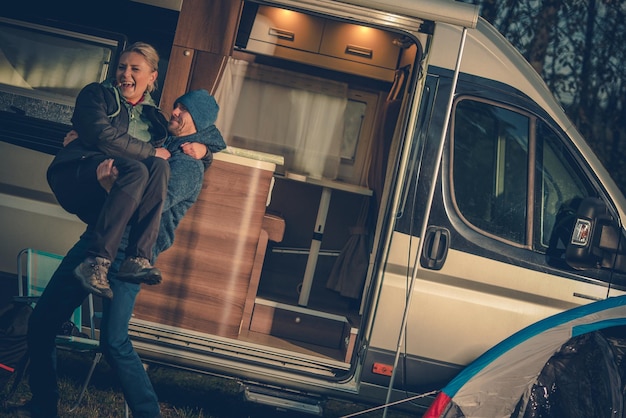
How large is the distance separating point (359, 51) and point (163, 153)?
8.56ft

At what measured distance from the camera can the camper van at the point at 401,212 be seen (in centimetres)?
480

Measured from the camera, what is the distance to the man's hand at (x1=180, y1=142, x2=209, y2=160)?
15.5 feet

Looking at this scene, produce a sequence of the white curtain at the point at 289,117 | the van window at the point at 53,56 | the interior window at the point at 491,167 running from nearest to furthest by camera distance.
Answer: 1. the interior window at the point at 491,167
2. the van window at the point at 53,56
3. the white curtain at the point at 289,117

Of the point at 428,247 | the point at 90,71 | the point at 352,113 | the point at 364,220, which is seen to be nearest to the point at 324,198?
the point at 364,220

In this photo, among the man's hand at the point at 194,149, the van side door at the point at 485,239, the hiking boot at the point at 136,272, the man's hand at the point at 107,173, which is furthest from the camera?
the van side door at the point at 485,239

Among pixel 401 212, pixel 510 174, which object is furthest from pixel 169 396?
pixel 510 174

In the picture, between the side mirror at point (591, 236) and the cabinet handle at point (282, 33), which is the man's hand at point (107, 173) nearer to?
the side mirror at point (591, 236)

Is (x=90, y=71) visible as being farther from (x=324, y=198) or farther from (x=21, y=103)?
(x=324, y=198)

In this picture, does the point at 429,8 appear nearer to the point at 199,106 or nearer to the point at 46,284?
the point at 199,106

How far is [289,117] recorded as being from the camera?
702 centimetres

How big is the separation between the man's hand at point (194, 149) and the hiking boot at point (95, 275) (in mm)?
858

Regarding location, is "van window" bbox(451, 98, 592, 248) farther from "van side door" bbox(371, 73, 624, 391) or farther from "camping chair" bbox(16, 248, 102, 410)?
"camping chair" bbox(16, 248, 102, 410)

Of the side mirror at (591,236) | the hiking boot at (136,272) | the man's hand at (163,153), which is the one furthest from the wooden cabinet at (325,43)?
the hiking boot at (136,272)

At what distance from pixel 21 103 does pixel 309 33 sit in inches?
102
